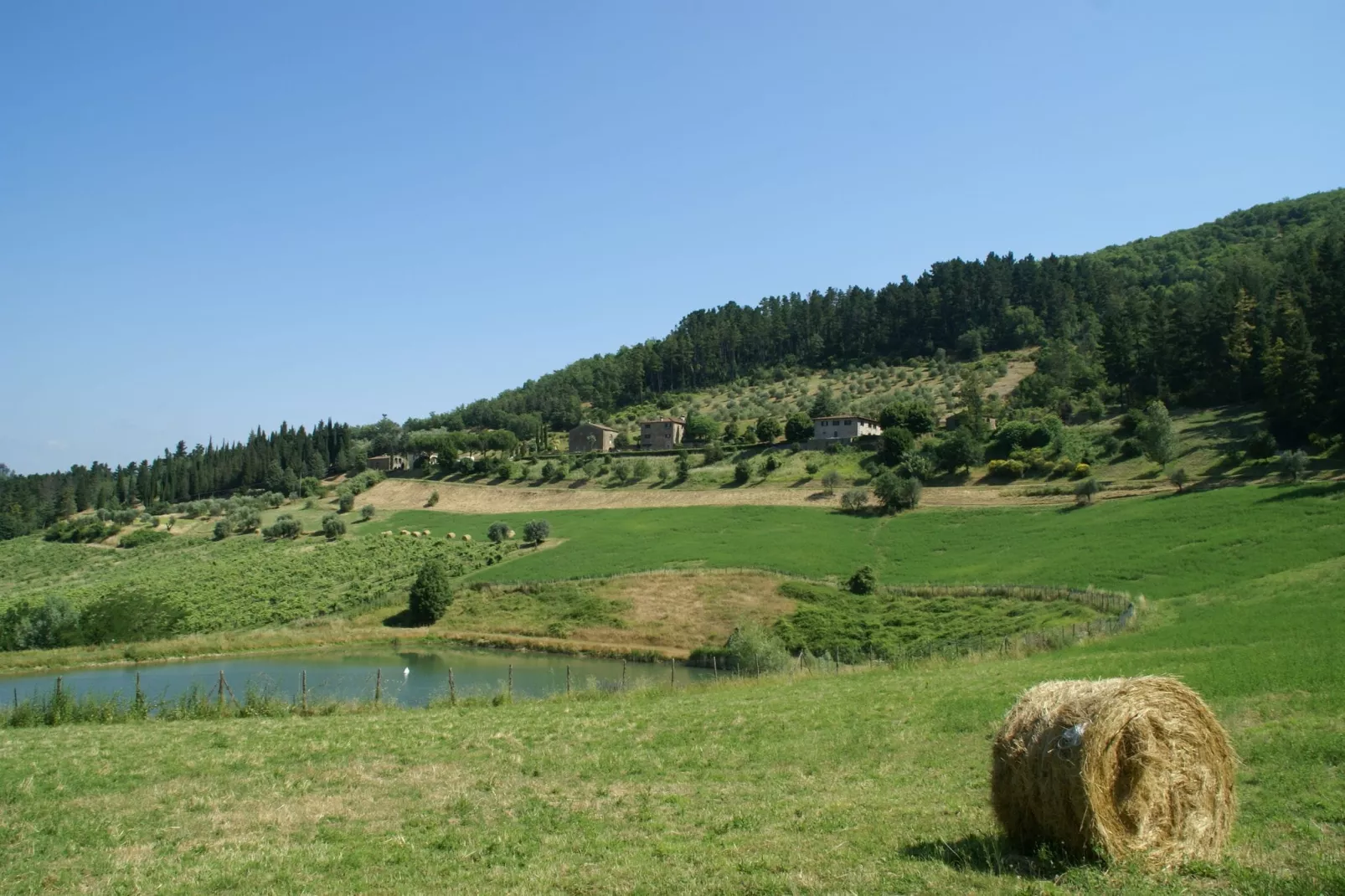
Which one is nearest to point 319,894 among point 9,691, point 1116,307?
point 9,691

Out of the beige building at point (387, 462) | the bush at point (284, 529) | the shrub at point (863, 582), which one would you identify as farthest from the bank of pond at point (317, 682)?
the beige building at point (387, 462)

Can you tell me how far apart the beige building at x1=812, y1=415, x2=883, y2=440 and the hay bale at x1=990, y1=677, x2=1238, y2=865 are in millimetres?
101083

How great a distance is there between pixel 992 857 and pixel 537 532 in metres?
78.3

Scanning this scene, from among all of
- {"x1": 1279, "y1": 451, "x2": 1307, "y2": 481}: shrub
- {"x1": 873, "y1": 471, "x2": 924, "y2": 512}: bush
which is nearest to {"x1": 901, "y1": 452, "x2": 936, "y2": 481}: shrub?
{"x1": 873, "y1": 471, "x2": 924, "y2": 512}: bush

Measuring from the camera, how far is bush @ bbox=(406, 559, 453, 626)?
66.1 metres

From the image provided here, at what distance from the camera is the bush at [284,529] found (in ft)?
342

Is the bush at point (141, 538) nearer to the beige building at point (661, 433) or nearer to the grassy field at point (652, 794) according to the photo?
the beige building at point (661, 433)

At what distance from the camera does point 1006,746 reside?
1062cm

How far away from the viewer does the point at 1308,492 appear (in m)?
57.2

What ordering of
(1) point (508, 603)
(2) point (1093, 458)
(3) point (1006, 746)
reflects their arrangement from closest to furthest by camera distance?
(3) point (1006, 746)
(1) point (508, 603)
(2) point (1093, 458)

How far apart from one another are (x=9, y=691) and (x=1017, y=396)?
112346 millimetres

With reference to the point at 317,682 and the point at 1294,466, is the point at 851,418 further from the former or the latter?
the point at 317,682

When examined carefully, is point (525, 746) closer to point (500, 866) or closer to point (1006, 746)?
point (500, 866)

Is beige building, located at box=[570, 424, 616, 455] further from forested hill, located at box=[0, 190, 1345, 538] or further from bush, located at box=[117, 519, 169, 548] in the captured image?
bush, located at box=[117, 519, 169, 548]
